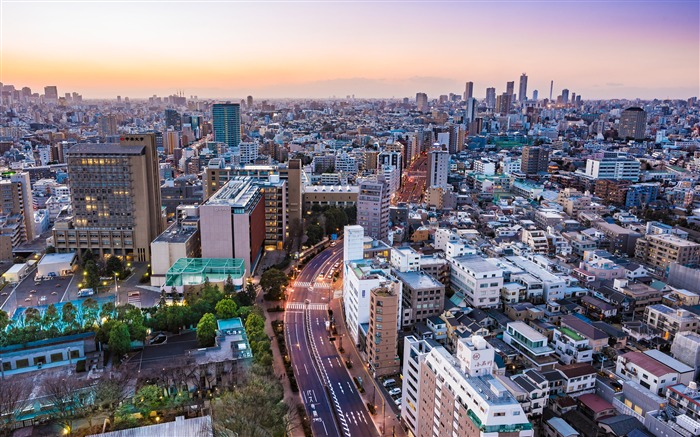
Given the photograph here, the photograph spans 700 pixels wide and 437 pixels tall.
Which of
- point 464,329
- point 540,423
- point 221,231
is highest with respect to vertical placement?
point 221,231

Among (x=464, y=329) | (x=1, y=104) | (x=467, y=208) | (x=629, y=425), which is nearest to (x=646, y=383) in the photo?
(x=629, y=425)

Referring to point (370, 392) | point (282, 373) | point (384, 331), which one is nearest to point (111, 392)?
point (282, 373)

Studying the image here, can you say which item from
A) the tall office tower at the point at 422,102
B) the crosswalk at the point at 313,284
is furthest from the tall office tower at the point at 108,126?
the tall office tower at the point at 422,102

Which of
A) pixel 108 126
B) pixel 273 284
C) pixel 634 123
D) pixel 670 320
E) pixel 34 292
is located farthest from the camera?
pixel 108 126

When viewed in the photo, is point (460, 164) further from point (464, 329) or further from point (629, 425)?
point (629, 425)

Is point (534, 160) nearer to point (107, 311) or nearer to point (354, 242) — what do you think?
point (354, 242)

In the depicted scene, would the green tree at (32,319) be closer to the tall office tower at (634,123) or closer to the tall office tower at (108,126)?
the tall office tower at (108,126)
